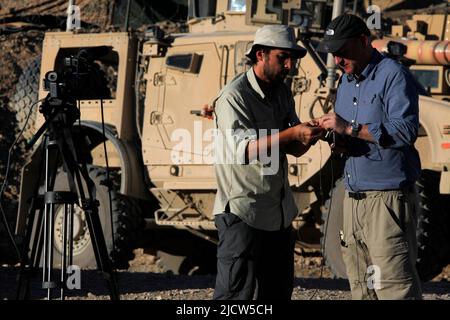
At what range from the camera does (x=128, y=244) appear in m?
15.0

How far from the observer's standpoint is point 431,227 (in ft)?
45.1

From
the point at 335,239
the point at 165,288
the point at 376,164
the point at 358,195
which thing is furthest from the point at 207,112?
the point at 376,164

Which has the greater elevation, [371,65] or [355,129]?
[371,65]

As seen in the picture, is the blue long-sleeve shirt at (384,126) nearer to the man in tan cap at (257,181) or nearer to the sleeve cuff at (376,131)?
the sleeve cuff at (376,131)

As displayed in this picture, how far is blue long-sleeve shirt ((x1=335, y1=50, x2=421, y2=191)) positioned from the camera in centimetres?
677

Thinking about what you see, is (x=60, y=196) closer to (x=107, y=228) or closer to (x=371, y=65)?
(x=371, y=65)

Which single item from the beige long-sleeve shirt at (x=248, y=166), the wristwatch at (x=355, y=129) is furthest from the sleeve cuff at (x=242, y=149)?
the wristwatch at (x=355, y=129)

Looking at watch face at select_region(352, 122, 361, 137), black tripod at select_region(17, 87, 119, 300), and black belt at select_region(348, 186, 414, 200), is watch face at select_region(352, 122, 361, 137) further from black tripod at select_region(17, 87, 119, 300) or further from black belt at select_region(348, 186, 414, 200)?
black tripod at select_region(17, 87, 119, 300)

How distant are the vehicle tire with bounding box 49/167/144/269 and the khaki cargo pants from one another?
308 inches

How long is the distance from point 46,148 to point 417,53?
778 centimetres

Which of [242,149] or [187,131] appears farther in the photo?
[187,131]

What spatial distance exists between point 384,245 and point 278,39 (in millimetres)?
1181

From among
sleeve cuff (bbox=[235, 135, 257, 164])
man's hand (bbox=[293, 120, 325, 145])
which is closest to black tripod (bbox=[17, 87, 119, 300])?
sleeve cuff (bbox=[235, 135, 257, 164])

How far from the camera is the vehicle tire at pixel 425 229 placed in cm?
1359
